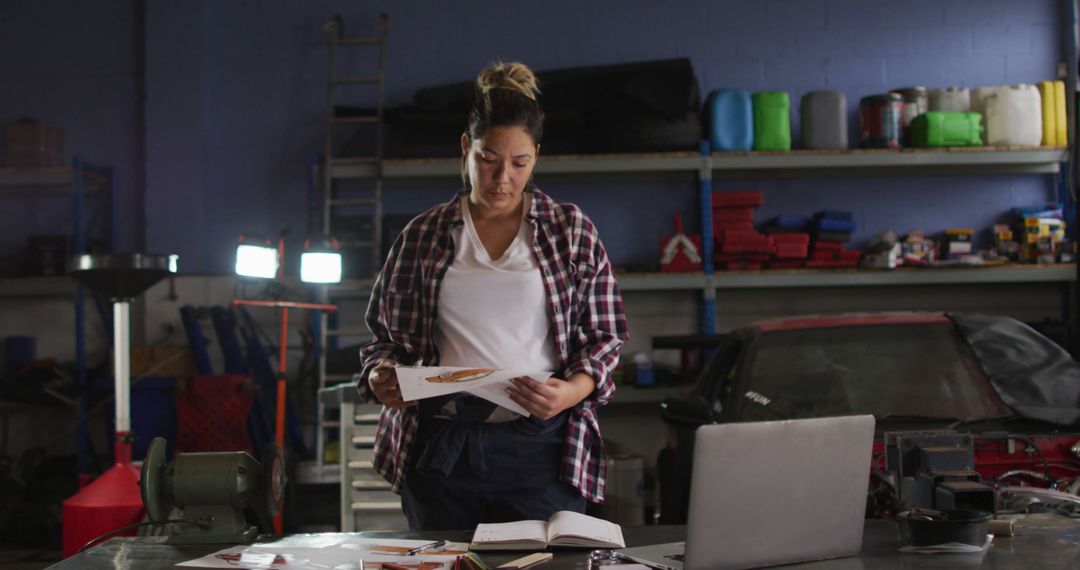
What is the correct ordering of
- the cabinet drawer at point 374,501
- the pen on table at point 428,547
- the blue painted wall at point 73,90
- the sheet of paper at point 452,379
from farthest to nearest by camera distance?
the blue painted wall at point 73,90 < the cabinet drawer at point 374,501 < the sheet of paper at point 452,379 < the pen on table at point 428,547

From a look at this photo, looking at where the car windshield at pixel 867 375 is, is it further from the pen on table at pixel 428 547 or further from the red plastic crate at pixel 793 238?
the red plastic crate at pixel 793 238

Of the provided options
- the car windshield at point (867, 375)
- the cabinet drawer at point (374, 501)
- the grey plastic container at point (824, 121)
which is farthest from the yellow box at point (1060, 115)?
the cabinet drawer at point (374, 501)

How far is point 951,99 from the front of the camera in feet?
18.4

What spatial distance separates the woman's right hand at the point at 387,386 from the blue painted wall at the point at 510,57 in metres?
4.05

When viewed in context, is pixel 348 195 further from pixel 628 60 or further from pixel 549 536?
pixel 549 536

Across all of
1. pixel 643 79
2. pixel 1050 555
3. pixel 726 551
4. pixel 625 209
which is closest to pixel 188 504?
pixel 726 551

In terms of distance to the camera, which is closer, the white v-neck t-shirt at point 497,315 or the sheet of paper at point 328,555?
the sheet of paper at point 328,555

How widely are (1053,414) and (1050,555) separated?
1436 mm

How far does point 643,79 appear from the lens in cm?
536

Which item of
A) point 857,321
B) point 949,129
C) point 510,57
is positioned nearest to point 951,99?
point 949,129

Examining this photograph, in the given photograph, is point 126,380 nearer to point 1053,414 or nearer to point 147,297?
point 147,297

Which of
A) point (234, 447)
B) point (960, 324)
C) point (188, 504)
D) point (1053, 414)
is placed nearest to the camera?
point (188, 504)

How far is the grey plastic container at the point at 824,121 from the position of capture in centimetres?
554

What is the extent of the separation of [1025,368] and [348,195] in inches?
161
